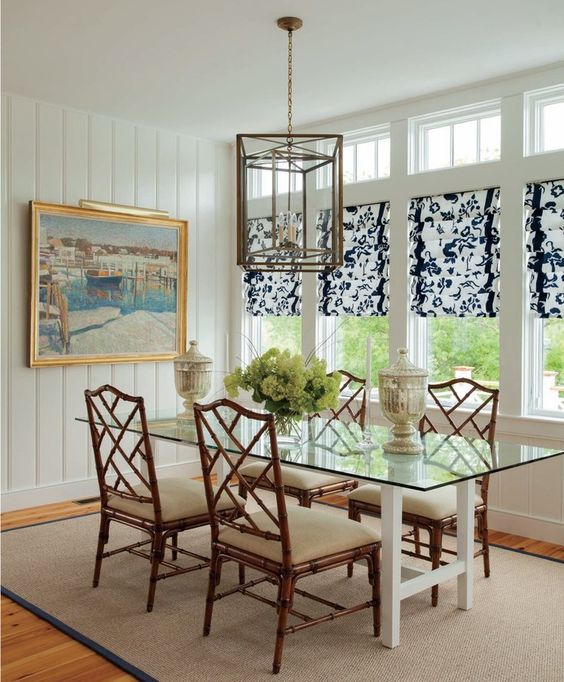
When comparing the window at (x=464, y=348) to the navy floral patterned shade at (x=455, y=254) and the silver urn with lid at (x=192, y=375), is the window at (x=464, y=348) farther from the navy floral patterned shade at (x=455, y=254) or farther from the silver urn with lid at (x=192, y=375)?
the silver urn with lid at (x=192, y=375)

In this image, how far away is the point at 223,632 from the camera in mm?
3041

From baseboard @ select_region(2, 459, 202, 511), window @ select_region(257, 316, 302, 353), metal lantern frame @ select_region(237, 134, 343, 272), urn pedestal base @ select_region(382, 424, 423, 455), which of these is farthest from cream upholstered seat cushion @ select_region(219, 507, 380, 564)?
window @ select_region(257, 316, 302, 353)

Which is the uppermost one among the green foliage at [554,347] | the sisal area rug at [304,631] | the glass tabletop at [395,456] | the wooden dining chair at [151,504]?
the green foliage at [554,347]

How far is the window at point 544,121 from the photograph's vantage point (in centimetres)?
441

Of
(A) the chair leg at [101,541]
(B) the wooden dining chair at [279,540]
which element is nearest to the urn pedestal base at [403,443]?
(B) the wooden dining chair at [279,540]

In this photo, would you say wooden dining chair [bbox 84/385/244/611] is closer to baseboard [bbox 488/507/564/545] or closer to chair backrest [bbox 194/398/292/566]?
chair backrest [bbox 194/398/292/566]

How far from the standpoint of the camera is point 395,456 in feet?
9.91

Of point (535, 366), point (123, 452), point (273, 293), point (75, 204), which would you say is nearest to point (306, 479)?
point (123, 452)

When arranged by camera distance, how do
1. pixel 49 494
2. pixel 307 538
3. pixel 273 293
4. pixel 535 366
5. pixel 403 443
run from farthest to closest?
pixel 273 293 → pixel 49 494 → pixel 535 366 → pixel 403 443 → pixel 307 538

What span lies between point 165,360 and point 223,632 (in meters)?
3.10

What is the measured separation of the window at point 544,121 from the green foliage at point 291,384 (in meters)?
2.24

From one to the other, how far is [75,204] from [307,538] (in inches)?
137

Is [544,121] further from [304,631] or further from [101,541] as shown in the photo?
[101,541]

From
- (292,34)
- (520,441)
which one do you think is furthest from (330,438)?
(292,34)
